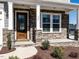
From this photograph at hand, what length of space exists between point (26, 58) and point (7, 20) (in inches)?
177

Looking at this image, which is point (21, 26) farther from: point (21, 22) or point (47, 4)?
point (47, 4)

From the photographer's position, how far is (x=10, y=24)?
11.7m

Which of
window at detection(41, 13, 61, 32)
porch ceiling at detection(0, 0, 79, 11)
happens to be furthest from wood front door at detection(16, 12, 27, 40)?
porch ceiling at detection(0, 0, 79, 11)

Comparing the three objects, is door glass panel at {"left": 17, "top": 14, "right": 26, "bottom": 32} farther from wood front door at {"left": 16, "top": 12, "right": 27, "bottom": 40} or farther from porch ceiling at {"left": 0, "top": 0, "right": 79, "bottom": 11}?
porch ceiling at {"left": 0, "top": 0, "right": 79, "bottom": 11}

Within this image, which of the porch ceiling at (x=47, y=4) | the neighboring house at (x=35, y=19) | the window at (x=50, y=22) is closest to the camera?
the neighboring house at (x=35, y=19)

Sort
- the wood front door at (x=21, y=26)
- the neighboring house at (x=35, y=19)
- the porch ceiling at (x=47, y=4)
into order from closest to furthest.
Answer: the neighboring house at (x=35, y=19), the porch ceiling at (x=47, y=4), the wood front door at (x=21, y=26)

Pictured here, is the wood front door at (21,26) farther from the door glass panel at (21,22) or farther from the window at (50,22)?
the window at (50,22)

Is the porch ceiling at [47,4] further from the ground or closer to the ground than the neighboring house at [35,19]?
further from the ground

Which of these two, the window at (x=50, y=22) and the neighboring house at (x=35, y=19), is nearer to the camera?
the neighboring house at (x=35, y=19)

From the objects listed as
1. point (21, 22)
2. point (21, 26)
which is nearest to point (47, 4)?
point (21, 22)

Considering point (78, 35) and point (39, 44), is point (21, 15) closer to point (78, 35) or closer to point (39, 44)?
point (39, 44)

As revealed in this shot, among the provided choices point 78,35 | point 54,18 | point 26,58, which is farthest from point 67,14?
point 26,58

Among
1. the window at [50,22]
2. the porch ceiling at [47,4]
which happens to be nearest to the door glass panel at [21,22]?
the window at [50,22]

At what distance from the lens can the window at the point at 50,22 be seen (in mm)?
15170
